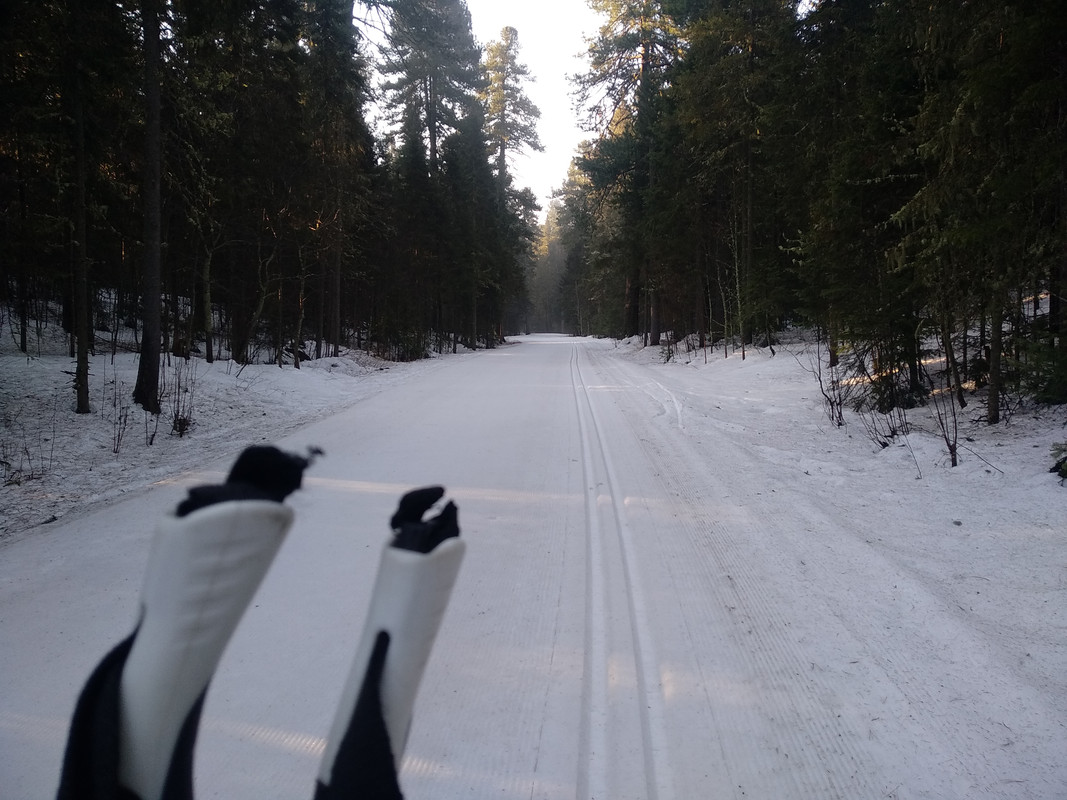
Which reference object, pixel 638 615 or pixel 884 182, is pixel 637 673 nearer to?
pixel 638 615

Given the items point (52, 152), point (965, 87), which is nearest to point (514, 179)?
point (52, 152)

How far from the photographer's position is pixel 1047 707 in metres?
2.43

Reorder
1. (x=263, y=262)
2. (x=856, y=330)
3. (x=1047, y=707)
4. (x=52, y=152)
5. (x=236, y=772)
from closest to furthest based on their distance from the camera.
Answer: (x=236, y=772)
(x=1047, y=707)
(x=856, y=330)
(x=52, y=152)
(x=263, y=262)

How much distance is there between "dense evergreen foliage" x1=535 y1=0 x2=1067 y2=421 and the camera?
568 centimetres

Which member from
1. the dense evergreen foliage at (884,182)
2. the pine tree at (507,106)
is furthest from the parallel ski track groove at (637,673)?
the pine tree at (507,106)

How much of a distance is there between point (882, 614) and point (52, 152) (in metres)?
12.1

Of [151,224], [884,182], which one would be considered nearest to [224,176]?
[151,224]

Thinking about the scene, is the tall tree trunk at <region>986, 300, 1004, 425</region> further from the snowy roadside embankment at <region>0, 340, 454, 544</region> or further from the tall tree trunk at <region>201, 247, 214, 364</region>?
the tall tree trunk at <region>201, 247, 214, 364</region>

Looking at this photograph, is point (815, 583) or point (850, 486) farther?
point (850, 486)

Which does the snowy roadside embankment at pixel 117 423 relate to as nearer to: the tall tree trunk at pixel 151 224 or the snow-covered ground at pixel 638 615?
the snow-covered ground at pixel 638 615

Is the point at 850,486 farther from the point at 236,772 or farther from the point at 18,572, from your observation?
the point at 18,572

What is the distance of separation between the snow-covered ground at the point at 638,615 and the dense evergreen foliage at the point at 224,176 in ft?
14.1

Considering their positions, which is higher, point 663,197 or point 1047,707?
point 663,197

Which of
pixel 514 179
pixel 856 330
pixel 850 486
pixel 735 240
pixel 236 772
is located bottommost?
pixel 236 772
